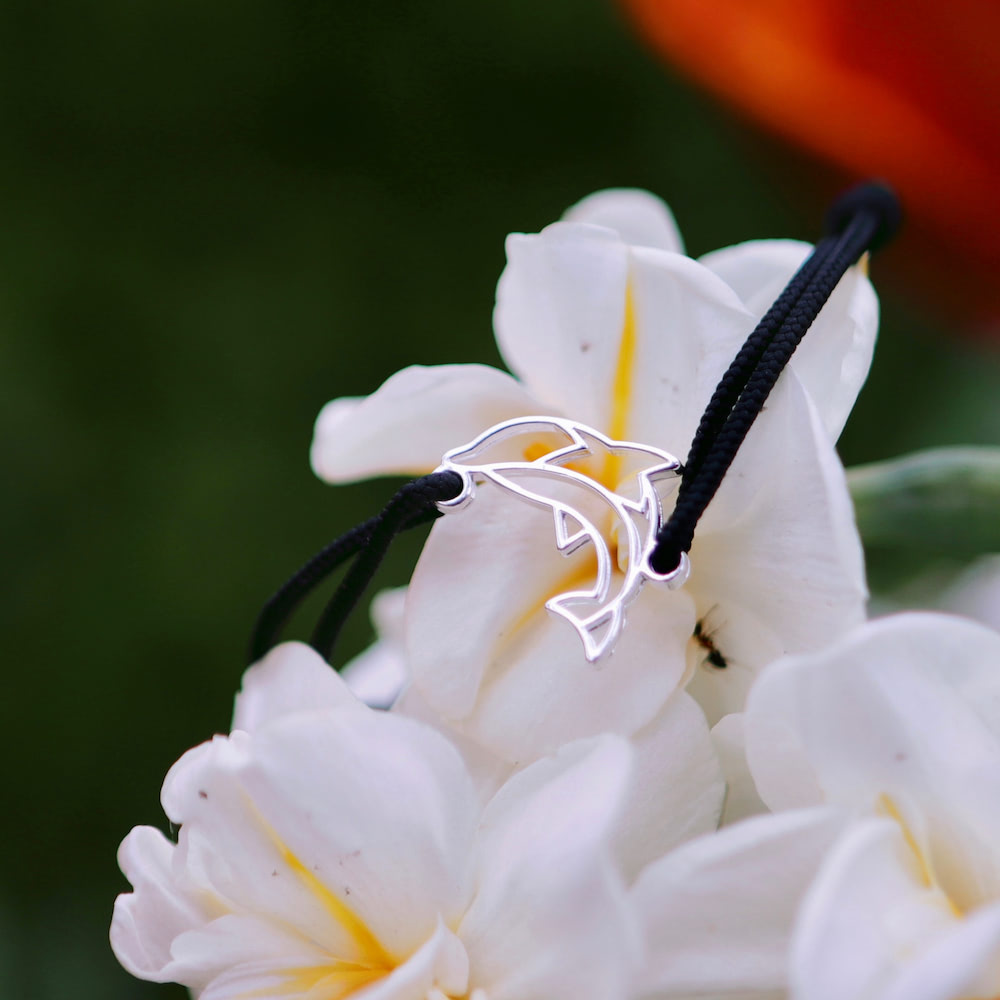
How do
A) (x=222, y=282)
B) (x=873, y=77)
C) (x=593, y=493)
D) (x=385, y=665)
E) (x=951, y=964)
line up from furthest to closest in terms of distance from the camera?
1. (x=222, y=282)
2. (x=873, y=77)
3. (x=385, y=665)
4. (x=593, y=493)
5. (x=951, y=964)

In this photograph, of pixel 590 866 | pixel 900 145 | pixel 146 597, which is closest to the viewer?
pixel 590 866

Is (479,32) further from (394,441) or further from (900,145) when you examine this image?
(394,441)

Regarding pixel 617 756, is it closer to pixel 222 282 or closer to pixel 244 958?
pixel 244 958

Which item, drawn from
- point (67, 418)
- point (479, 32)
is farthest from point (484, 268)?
point (67, 418)

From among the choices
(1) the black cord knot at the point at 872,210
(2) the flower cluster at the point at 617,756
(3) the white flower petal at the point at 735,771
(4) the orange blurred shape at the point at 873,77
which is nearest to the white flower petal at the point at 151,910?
(2) the flower cluster at the point at 617,756

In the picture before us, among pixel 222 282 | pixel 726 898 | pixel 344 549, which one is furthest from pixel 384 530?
pixel 222 282

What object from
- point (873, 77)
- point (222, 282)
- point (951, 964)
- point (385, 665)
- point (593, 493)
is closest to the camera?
point (951, 964)
